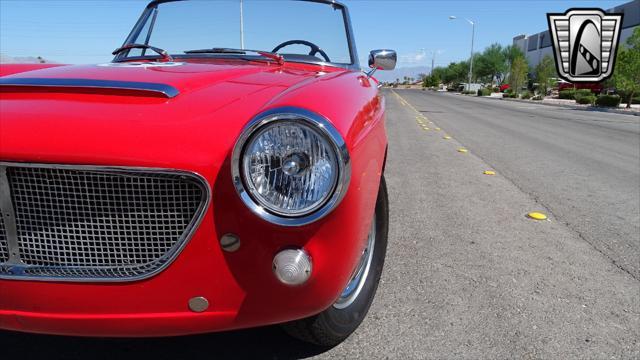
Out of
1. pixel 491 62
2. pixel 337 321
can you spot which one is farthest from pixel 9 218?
pixel 491 62

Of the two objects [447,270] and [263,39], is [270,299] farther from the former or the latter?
[263,39]

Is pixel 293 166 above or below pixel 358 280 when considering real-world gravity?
above

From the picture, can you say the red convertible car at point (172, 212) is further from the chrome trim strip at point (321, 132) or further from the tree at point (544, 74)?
the tree at point (544, 74)

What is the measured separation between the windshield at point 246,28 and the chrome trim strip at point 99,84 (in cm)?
130

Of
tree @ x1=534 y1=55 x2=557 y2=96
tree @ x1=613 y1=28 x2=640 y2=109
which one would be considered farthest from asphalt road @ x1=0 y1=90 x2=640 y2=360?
tree @ x1=534 y1=55 x2=557 y2=96

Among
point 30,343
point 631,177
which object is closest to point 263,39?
point 30,343

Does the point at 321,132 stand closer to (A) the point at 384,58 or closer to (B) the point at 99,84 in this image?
(B) the point at 99,84

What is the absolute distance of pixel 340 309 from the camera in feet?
5.90

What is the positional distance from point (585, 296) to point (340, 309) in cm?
142

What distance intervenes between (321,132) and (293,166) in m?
0.13

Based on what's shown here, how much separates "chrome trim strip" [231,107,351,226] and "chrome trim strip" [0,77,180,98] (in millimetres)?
385

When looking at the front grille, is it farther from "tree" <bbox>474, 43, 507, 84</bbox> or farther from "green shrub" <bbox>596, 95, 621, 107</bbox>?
"tree" <bbox>474, 43, 507, 84</bbox>

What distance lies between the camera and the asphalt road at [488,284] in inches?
73.8

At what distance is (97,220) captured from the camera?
4.40ft
